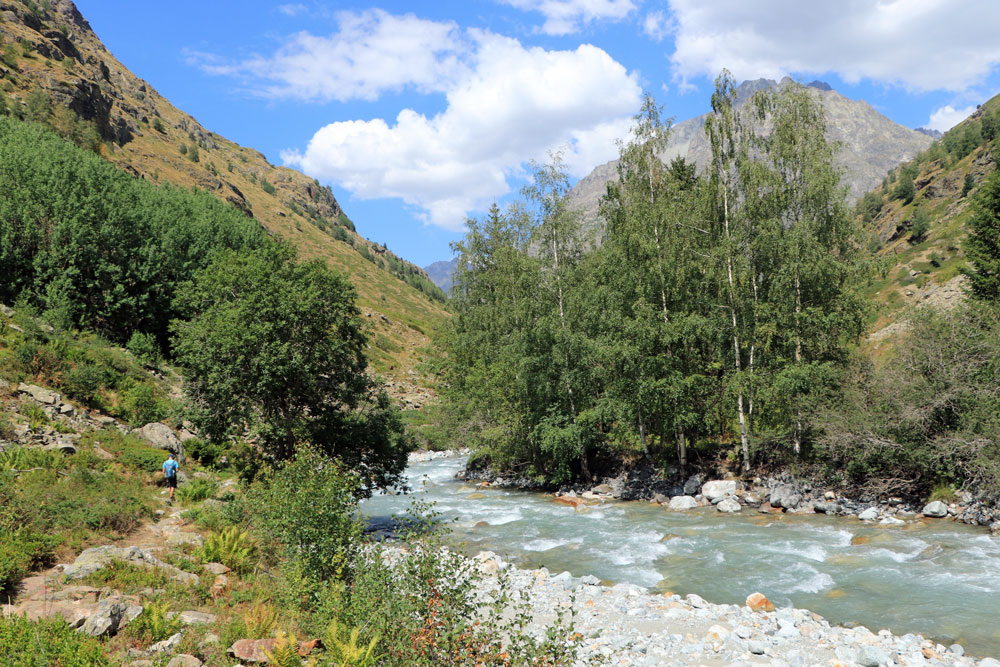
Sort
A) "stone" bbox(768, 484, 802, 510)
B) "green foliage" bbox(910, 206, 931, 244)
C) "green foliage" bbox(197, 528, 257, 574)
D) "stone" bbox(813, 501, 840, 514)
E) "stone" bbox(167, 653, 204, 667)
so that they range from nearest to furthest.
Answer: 1. "stone" bbox(167, 653, 204, 667)
2. "green foliage" bbox(197, 528, 257, 574)
3. "stone" bbox(813, 501, 840, 514)
4. "stone" bbox(768, 484, 802, 510)
5. "green foliage" bbox(910, 206, 931, 244)

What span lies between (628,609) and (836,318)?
19.5m

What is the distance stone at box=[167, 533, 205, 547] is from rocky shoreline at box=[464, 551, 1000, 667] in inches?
330

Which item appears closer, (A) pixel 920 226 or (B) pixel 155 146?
(A) pixel 920 226

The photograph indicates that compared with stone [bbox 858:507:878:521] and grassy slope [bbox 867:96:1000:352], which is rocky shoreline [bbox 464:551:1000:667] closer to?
stone [bbox 858:507:878:521]

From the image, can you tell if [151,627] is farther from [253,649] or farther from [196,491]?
[196,491]

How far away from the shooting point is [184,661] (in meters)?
8.18

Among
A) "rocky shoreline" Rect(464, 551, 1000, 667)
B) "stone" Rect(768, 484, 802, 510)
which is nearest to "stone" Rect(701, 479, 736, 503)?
"stone" Rect(768, 484, 802, 510)

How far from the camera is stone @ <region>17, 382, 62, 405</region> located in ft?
64.5

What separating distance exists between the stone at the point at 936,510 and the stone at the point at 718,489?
25.7ft

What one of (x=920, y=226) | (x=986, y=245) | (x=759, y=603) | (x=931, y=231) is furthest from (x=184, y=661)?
(x=931, y=231)

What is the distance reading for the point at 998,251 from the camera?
1416 inches

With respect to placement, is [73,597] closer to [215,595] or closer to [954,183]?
[215,595]

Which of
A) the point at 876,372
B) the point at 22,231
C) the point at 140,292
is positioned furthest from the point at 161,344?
the point at 876,372

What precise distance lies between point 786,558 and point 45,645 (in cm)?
1999
